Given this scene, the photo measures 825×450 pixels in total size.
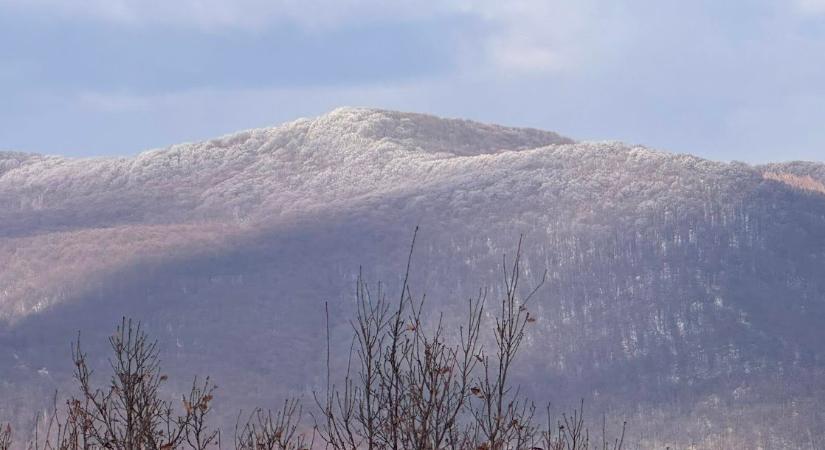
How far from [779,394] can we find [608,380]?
22.1 m

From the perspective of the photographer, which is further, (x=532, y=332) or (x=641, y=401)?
(x=532, y=332)

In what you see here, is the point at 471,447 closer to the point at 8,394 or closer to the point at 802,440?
the point at 802,440

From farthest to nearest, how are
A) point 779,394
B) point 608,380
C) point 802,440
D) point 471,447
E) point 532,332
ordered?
point 532,332, point 608,380, point 779,394, point 802,440, point 471,447

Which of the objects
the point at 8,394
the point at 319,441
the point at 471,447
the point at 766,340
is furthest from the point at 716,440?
the point at 471,447

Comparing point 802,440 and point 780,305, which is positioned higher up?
point 780,305

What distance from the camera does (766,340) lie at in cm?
18388

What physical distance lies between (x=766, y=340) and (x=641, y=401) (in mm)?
22319

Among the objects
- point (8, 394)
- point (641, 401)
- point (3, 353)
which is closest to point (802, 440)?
point (641, 401)

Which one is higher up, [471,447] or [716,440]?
[471,447]

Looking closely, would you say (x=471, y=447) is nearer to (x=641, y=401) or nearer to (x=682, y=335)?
(x=641, y=401)

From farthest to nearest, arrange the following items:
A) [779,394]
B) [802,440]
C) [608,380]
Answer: [608,380] → [779,394] → [802,440]

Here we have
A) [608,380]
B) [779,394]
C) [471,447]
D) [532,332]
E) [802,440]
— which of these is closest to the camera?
[471,447]

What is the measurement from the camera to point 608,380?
18012cm

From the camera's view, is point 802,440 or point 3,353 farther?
point 3,353
